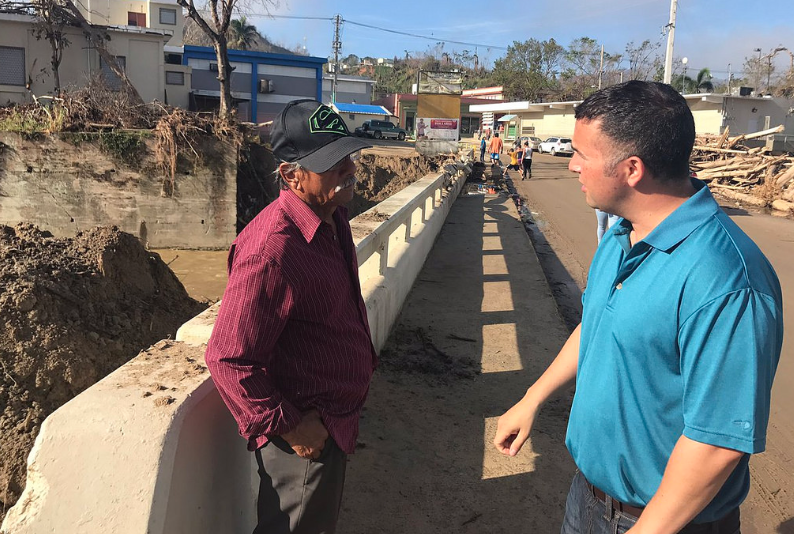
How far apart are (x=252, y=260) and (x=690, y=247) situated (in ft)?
3.83

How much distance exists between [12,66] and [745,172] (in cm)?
2911

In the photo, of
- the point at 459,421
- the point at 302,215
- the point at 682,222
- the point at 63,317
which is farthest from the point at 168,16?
the point at 682,222

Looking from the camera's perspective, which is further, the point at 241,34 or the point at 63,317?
the point at 241,34

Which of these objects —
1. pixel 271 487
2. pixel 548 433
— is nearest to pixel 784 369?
pixel 548 433

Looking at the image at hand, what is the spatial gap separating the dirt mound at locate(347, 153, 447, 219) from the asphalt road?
3846 mm

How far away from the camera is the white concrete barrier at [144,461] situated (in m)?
1.71

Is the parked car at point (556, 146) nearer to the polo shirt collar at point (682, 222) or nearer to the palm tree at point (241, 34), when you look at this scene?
the polo shirt collar at point (682, 222)

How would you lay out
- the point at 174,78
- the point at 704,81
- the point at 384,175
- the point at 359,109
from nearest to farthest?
the point at 384,175 → the point at 174,78 → the point at 359,109 → the point at 704,81

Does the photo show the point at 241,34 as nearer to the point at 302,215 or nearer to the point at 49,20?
the point at 49,20

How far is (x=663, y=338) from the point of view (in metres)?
1.46

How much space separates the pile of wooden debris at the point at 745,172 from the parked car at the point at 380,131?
24230mm

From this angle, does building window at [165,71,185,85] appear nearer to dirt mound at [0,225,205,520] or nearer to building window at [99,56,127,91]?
building window at [99,56,127,91]

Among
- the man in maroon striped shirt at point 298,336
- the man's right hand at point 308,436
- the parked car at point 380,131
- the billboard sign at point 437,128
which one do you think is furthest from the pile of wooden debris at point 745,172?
the parked car at point 380,131

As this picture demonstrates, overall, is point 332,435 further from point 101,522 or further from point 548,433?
point 548,433
